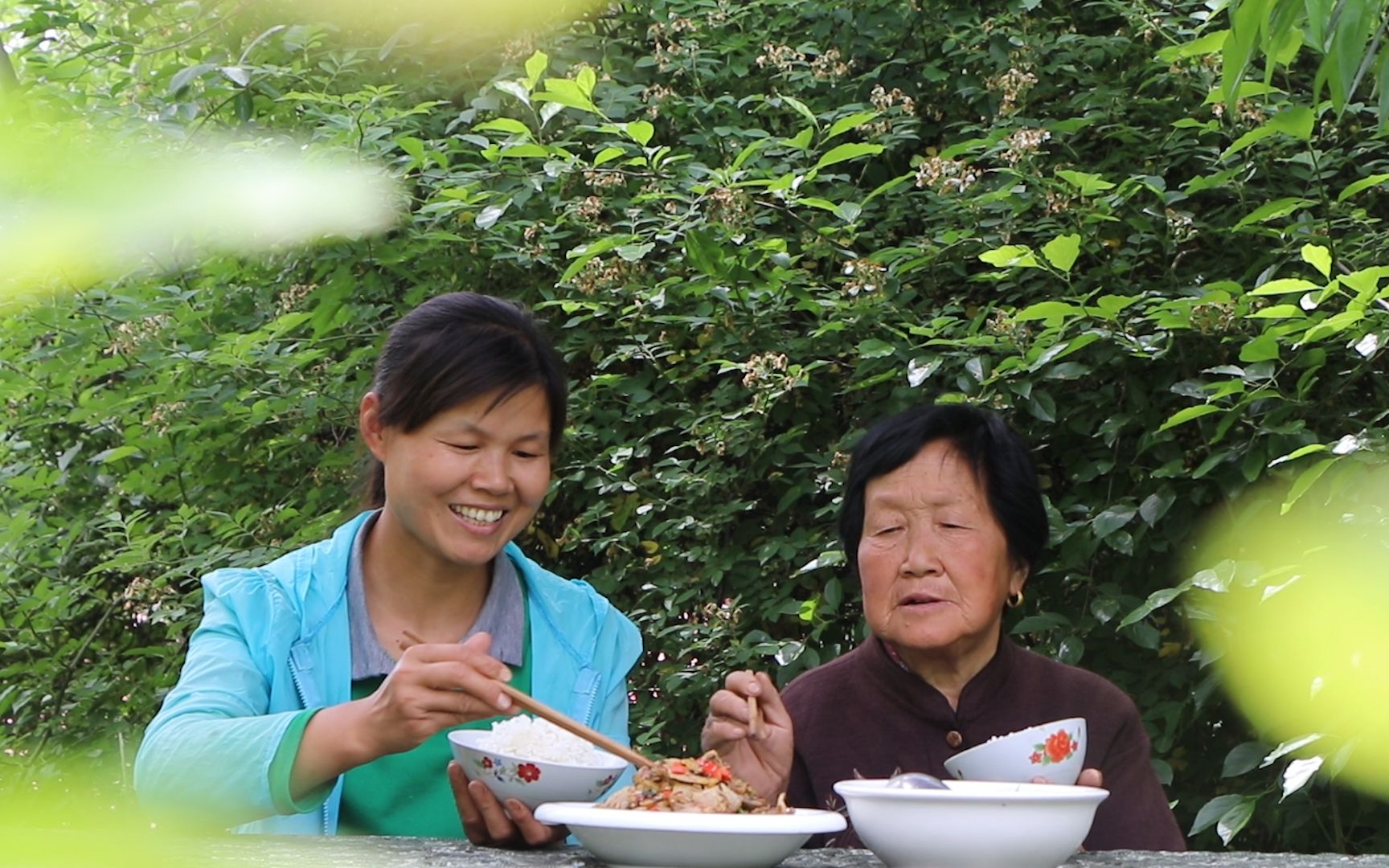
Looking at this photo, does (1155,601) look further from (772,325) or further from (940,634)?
(772,325)

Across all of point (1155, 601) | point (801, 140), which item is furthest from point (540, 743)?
point (801, 140)

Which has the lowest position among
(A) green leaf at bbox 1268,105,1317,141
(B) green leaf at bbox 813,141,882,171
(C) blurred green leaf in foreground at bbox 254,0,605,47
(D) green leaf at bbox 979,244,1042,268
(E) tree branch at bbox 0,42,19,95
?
(D) green leaf at bbox 979,244,1042,268

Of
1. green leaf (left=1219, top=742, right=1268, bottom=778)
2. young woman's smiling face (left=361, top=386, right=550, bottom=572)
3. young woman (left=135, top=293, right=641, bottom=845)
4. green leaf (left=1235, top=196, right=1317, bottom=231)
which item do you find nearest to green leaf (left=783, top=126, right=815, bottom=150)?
green leaf (left=1235, top=196, right=1317, bottom=231)

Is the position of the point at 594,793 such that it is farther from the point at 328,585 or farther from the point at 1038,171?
the point at 1038,171

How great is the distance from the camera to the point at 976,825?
1.16 m

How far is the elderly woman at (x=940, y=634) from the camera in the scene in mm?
2016

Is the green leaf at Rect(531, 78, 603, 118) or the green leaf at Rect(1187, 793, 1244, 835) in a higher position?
the green leaf at Rect(531, 78, 603, 118)

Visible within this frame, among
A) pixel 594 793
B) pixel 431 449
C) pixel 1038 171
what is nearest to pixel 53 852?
pixel 594 793

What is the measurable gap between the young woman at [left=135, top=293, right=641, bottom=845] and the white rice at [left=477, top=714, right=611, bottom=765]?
0.64 feet

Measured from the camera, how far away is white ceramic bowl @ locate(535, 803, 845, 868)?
3.84ft

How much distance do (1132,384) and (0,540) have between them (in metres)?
2.38

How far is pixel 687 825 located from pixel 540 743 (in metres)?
0.37

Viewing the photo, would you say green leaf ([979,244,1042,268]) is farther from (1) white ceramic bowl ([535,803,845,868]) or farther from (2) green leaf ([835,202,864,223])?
(1) white ceramic bowl ([535,803,845,868])

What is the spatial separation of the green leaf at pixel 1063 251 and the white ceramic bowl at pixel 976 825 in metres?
1.32
